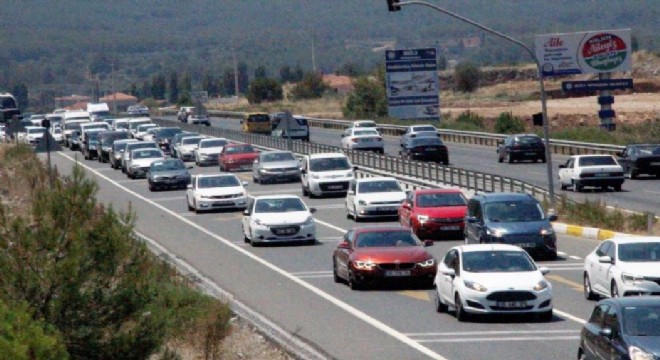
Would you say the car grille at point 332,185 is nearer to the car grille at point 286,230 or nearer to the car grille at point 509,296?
the car grille at point 286,230

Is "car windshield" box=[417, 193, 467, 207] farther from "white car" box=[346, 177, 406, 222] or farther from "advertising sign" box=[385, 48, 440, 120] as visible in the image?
"advertising sign" box=[385, 48, 440, 120]

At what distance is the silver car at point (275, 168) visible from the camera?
57406mm

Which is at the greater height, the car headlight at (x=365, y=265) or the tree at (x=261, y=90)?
the tree at (x=261, y=90)

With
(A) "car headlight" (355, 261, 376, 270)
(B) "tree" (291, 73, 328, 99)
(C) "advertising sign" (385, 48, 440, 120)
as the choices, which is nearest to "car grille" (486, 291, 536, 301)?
(A) "car headlight" (355, 261, 376, 270)

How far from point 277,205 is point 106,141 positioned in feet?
126

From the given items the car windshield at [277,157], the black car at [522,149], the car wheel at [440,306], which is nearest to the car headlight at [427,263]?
the car wheel at [440,306]

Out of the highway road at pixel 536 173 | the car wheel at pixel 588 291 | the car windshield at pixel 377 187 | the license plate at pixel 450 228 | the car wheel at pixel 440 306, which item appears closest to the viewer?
the car wheel at pixel 440 306

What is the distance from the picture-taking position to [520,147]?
65875 millimetres

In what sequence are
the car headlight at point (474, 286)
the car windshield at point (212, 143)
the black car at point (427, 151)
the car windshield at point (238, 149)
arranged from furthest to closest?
the car windshield at point (212, 143) → the car windshield at point (238, 149) → the black car at point (427, 151) → the car headlight at point (474, 286)

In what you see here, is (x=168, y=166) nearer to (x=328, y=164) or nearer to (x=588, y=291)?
(x=328, y=164)

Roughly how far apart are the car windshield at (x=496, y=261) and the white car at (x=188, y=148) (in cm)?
4985

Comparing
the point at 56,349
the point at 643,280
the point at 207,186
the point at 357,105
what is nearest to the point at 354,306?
the point at 643,280

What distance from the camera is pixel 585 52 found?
8494 cm

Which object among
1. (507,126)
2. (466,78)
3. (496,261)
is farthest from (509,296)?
(466,78)
